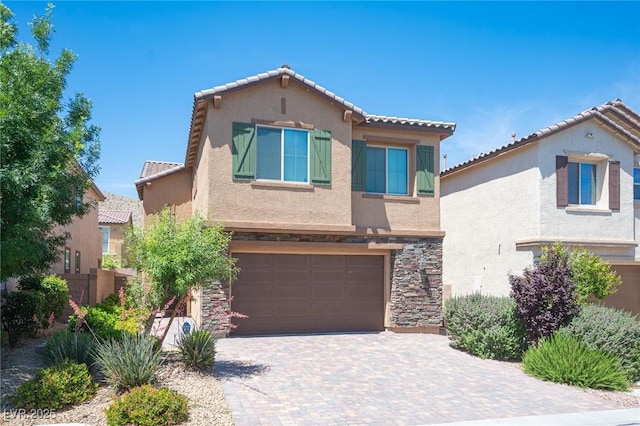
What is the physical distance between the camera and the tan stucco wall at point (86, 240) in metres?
22.2

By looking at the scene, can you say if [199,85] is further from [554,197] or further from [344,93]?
[554,197]

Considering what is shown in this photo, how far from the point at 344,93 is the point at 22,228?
9916mm

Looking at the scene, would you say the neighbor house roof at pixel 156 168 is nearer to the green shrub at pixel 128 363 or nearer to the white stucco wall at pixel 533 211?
the green shrub at pixel 128 363

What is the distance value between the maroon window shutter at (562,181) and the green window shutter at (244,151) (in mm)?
10136

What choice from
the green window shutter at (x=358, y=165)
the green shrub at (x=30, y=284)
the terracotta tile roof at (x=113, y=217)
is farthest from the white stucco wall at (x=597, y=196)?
the terracotta tile roof at (x=113, y=217)

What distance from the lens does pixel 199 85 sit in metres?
14.4

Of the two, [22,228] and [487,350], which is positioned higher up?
[22,228]

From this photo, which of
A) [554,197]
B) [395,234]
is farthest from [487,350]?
[554,197]

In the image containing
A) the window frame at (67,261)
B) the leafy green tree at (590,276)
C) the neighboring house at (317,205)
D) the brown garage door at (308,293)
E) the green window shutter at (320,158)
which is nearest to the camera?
the neighboring house at (317,205)

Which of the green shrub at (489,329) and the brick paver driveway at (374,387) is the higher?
the green shrub at (489,329)

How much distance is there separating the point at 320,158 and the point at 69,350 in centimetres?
841

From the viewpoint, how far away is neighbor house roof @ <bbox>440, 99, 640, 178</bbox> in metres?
16.6

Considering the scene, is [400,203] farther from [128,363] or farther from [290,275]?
[128,363]

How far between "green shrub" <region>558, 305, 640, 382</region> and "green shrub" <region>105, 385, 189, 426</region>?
8676mm
